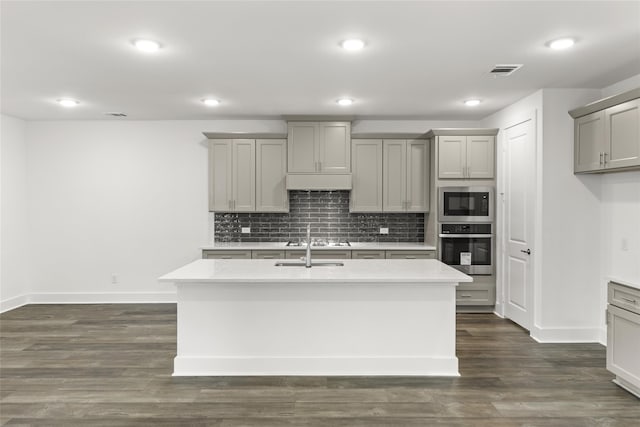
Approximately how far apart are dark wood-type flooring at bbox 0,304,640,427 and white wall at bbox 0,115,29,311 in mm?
1768

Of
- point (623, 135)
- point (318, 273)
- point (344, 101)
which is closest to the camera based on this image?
point (318, 273)

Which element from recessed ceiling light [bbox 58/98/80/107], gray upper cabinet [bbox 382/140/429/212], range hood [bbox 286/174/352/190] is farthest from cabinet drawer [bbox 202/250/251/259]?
recessed ceiling light [bbox 58/98/80/107]

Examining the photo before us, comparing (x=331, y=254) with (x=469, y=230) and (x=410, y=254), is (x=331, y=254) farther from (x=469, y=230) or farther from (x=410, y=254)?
(x=469, y=230)

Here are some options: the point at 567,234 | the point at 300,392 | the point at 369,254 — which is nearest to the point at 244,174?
the point at 369,254

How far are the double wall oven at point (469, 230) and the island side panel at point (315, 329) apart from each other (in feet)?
6.98

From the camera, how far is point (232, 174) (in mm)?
5883

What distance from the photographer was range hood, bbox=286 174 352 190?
5.76 meters

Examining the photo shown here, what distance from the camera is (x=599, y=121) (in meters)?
3.98

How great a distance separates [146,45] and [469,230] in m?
4.20

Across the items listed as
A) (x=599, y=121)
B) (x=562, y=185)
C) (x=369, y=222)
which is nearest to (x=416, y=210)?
(x=369, y=222)

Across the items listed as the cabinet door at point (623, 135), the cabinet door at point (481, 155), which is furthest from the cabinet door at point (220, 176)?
the cabinet door at point (623, 135)

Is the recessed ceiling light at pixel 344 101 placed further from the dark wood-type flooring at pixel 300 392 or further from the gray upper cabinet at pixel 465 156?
the dark wood-type flooring at pixel 300 392

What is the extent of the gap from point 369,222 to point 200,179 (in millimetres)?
2444

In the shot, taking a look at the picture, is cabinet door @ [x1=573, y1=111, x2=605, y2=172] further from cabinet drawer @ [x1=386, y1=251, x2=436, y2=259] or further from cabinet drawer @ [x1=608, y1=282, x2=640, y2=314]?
cabinet drawer @ [x1=386, y1=251, x2=436, y2=259]
